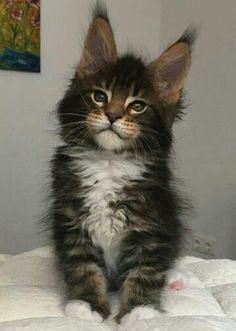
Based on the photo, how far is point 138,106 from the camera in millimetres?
1180

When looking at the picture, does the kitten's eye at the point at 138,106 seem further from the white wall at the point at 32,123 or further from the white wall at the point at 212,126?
the white wall at the point at 212,126

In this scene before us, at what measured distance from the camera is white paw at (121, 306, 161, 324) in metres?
1.07

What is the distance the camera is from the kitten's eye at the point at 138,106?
117cm

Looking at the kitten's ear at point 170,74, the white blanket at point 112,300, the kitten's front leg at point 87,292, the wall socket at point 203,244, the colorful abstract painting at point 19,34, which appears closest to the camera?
the white blanket at point 112,300

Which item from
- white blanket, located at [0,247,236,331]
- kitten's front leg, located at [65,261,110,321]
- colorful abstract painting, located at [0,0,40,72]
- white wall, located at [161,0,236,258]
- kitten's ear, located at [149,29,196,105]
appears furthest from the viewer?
white wall, located at [161,0,236,258]

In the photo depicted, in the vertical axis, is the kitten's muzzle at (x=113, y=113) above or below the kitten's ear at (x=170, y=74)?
below

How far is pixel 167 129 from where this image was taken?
3.99 ft

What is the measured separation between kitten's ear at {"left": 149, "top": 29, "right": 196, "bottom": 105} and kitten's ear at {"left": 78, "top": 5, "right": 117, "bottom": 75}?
0.11 m

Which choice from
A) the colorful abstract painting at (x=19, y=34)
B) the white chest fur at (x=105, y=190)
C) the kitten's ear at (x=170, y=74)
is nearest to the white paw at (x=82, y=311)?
the white chest fur at (x=105, y=190)

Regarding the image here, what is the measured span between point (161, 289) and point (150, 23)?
6.43 ft

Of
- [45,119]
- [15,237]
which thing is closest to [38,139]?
[45,119]

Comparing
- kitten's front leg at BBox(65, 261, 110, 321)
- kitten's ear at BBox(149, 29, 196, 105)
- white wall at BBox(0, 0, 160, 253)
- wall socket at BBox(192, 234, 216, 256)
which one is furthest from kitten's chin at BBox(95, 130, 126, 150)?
wall socket at BBox(192, 234, 216, 256)

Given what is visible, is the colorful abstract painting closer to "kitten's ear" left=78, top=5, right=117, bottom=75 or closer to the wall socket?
"kitten's ear" left=78, top=5, right=117, bottom=75

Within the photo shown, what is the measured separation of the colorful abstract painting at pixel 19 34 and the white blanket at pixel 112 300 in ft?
3.43
